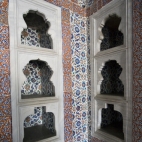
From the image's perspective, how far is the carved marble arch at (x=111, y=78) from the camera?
1.30 meters

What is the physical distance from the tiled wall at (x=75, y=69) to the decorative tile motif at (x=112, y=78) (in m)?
0.19

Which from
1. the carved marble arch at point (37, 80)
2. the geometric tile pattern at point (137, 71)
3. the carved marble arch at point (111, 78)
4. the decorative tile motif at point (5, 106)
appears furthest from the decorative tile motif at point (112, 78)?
the decorative tile motif at point (5, 106)

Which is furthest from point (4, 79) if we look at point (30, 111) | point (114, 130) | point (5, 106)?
point (114, 130)

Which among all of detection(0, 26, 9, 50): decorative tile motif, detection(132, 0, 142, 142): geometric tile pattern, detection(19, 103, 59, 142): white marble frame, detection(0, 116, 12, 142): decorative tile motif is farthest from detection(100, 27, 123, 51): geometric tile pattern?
detection(0, 116, 12, 142): decorative tile motif

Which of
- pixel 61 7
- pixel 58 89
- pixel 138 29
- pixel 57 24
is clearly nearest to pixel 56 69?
pixel 58 89

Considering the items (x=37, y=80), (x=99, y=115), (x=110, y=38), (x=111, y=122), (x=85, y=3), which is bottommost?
(x=111, y=122)

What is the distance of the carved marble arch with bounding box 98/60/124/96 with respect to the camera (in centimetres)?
130

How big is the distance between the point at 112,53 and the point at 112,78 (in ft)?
1.43

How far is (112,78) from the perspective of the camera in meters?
1.38

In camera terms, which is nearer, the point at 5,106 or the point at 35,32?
the point at 5,106

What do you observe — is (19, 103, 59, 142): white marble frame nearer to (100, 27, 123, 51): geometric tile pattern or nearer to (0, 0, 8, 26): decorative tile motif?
(0, 0, 8, 26): decorative tile motif

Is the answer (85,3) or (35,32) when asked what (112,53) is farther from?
(35,32)

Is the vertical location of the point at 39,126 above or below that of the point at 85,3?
below

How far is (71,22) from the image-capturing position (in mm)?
1175
